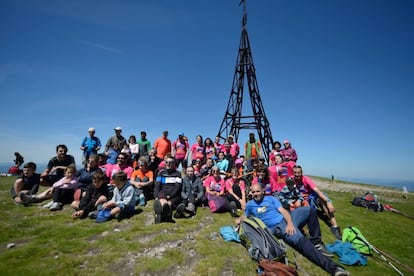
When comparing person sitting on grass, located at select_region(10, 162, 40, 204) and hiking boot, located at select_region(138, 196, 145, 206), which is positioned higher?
person sitting on grass, located at select_region(10, 162, 40, 204)

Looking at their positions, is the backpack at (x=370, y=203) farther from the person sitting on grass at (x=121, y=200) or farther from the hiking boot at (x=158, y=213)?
the person sitting on grass at (x=121, y=200)

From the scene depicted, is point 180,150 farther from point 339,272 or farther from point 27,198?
point 339,272

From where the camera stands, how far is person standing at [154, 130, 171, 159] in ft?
34.9

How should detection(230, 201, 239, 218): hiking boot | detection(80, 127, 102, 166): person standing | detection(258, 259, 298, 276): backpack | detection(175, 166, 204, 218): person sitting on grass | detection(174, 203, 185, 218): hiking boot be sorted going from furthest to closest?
detection(80, 127, 102, 166): person standing < detection(230, 201, 239, 218): hiking boot < detection(175, 166, 204, 218): person sitting on grass < detection(174, 203, 185, 218): hiking boot < detection(258, 259, 298, 276): backpack

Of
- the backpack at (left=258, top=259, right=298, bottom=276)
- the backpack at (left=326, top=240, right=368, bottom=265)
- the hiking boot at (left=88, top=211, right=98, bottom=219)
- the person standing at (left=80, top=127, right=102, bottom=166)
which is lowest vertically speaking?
the backpack at (left=326, top=240, right=368, bottom=265)

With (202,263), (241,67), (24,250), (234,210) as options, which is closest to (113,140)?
(24,250)

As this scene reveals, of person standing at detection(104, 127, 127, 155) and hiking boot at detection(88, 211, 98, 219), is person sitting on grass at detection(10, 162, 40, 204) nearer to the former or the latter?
person standing at detection(104, 127, 127, 155)

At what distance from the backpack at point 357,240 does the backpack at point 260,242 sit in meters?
3.06

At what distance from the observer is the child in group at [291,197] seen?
6.31 meters

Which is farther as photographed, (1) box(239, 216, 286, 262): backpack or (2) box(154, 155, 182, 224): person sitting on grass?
(2) box(154, 155, 182, 224): person sitting on grass

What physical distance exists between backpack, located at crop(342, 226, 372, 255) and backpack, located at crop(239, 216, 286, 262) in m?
3.06

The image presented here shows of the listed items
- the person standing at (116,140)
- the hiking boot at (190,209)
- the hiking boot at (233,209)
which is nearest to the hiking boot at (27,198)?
the person standing at (116,140)

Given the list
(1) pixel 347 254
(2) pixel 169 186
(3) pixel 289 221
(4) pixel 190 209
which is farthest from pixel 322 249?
(2) pixel 169 186

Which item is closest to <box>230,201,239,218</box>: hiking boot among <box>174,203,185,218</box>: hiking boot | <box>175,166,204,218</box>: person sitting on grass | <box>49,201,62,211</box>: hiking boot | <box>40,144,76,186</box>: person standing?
<box>175,166,204,218</box>: person sitting on grass
